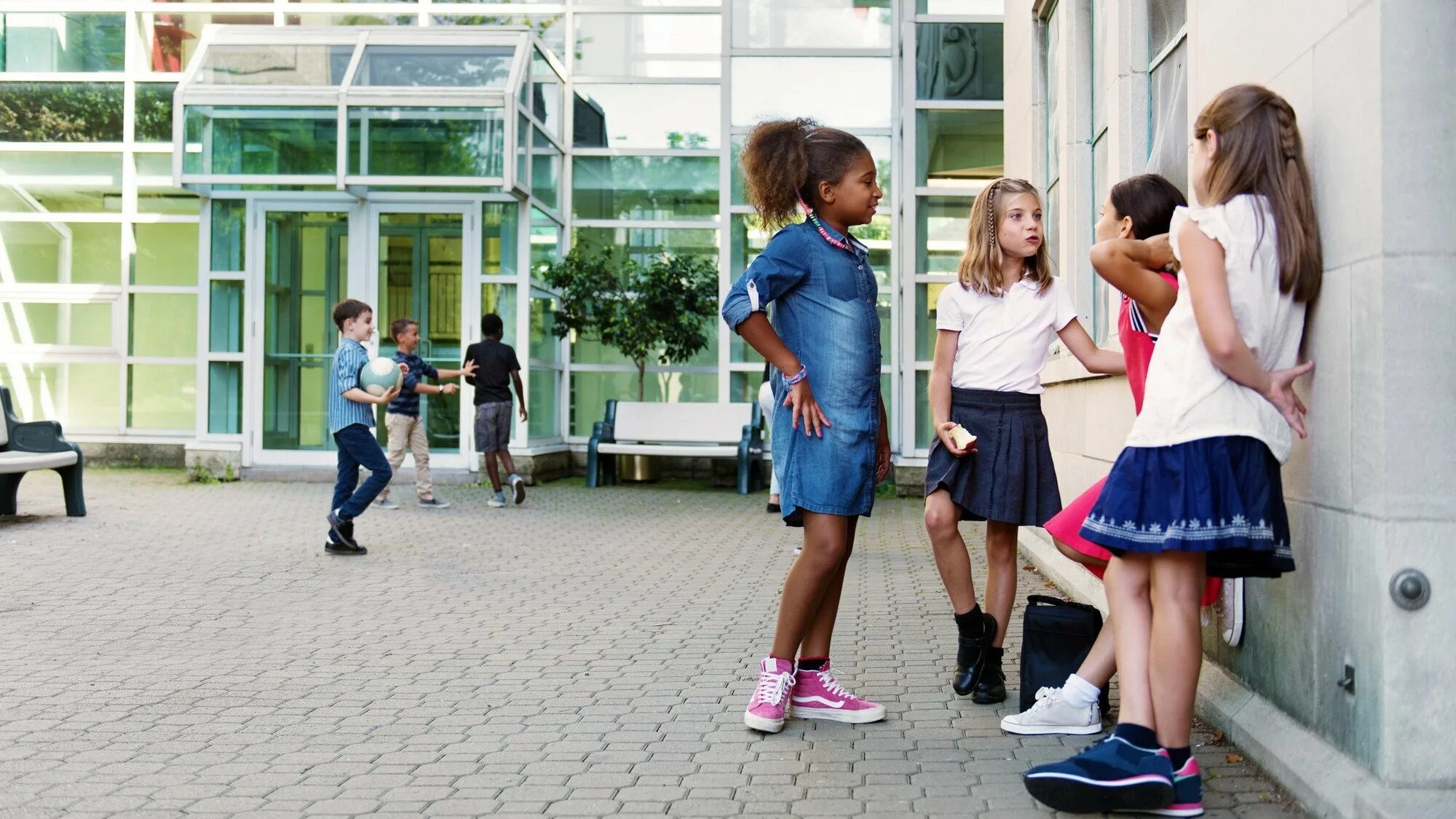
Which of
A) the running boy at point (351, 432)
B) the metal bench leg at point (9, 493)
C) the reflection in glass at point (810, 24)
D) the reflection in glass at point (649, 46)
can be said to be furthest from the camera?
the reflection in glass at point (649, 46)

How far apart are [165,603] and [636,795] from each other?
14.1 feet

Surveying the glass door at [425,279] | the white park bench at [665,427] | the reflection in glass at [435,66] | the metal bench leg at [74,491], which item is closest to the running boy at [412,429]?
the metal bench leg at [74,491]

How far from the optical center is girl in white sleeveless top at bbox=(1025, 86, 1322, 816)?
3197 millimetres

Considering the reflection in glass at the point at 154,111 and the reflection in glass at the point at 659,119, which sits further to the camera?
the reflection in glass at the point at 154,111

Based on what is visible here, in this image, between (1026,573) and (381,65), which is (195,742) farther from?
(381,65)

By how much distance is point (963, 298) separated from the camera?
15.3ft

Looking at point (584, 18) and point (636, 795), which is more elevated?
point (584, 18)

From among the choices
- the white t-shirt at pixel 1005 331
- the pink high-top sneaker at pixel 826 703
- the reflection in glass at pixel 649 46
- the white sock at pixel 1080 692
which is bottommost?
the pink high-top sneaker at pixel 826 703

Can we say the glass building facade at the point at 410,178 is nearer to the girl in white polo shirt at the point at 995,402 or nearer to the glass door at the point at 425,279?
the glass door at the point at 425,279

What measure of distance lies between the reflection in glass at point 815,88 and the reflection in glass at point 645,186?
2.80 feet

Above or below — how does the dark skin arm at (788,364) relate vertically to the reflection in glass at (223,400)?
above

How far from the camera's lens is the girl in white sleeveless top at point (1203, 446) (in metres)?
3.20

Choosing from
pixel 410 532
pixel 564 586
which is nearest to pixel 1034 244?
Result: pixel 564 586

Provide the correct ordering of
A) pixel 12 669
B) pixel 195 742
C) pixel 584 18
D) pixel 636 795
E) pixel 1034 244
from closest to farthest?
1. pixel 636 795
2. pixel 195 742
3. pixel 1034 244
4. pixel 12 669
5. pixel 584 18
